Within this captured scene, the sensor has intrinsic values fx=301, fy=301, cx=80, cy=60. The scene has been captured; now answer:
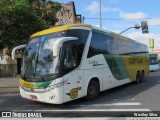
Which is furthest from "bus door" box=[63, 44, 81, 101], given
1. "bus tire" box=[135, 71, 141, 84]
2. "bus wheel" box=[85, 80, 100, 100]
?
"bus tire" box=[135, 71, 141, 84]

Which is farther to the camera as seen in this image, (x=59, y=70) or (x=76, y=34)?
(x=76, y=34)

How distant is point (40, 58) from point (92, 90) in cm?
288

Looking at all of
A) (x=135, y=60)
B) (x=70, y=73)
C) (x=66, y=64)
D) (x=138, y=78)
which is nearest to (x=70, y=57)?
(x=66, y=64)

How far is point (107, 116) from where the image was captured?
26.2ft

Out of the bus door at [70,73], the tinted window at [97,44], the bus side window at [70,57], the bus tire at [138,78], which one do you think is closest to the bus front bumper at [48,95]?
the bus door at [70,73]

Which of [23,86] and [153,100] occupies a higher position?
[23,86]

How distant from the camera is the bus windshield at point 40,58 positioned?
10781 millimetres

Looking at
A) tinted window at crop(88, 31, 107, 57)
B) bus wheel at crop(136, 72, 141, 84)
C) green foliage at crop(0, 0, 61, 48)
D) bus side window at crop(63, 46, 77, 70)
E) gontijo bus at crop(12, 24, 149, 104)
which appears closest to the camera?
gontijo bus at crop(12, 24, 149, 104)

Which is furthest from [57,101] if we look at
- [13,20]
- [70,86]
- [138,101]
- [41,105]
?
[13,20]

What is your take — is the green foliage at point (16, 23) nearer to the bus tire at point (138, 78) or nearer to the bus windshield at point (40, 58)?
the bus tire at point (138, 78)

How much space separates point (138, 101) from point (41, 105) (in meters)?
3.97

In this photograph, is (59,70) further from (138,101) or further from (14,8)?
(14,8)

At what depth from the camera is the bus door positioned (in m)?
10.8

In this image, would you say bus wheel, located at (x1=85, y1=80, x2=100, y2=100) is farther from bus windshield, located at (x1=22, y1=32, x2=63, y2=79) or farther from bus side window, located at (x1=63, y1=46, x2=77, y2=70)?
bus windshield, located at (x1=22, y1=32, x2=63, y2=79)
